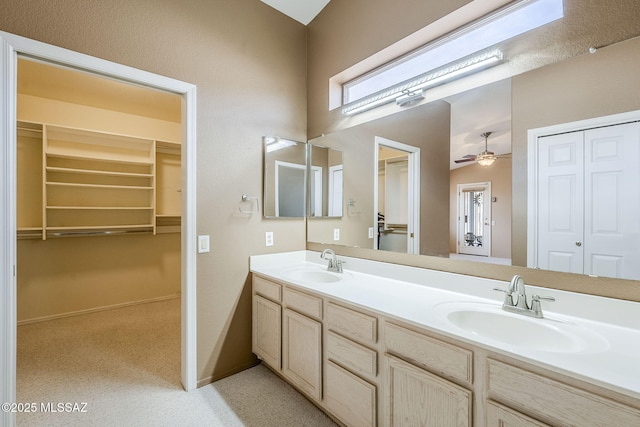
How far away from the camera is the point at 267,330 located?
2131 mm

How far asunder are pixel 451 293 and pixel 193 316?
1767mm

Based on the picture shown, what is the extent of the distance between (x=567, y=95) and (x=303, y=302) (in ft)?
5.77

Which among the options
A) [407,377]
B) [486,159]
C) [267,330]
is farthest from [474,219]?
[267,330]

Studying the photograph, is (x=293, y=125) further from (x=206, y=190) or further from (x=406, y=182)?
(x=406, y=182)

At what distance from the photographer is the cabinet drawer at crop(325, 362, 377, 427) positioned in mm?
1378

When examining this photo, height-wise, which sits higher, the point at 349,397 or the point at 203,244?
the point at 203,244

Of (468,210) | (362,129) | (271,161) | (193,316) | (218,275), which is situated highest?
(362,129)

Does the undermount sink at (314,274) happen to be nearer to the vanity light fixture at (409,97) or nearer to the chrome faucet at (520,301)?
the chrome faucet at (520,301)

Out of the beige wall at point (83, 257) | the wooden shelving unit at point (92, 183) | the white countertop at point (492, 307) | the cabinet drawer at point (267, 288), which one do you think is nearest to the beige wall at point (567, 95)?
the white countertop at point (492, 307)

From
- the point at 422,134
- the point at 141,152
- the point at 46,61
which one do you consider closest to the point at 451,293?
the point at 422,134

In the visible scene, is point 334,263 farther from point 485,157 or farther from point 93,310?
point 93,310

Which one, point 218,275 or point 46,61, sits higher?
point 46,61

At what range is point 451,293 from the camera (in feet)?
5.28

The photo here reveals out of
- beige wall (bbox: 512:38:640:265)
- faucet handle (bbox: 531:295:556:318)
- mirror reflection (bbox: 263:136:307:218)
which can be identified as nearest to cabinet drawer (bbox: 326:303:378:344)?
faucet handle (bbox: 531:295:556:318)
